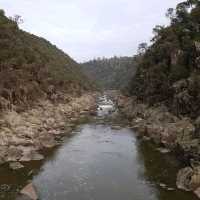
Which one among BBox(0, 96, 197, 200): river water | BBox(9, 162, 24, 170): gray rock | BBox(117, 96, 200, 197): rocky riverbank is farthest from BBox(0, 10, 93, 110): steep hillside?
BBox(117, 96, 200, 197): rocky riverbank

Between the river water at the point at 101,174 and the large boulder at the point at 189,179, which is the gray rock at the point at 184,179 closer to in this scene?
the large boulder at the point at 189,179

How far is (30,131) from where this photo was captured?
1661 inches

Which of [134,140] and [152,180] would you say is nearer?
[152,180]

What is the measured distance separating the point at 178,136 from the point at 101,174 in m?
12.1

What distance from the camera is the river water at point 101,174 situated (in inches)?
955

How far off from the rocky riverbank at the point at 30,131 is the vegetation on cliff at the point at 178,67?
16.2 m

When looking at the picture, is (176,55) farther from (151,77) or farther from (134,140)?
(134,140)

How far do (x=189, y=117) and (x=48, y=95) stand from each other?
36.9m

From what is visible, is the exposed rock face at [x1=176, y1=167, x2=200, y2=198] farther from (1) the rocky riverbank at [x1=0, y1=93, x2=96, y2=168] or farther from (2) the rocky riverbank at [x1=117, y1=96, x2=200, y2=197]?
(1) the rocky riverbank at [x1=0, y1=93, x2=96, y2=168]

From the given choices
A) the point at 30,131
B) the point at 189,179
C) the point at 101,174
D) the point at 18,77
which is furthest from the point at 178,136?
the point at 18,77

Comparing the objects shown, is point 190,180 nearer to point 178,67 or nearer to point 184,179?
point 184,179

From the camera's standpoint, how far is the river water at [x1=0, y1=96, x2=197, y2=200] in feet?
79.6

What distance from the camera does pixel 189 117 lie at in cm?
4353

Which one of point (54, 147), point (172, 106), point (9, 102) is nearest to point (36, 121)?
point (9, 102)
